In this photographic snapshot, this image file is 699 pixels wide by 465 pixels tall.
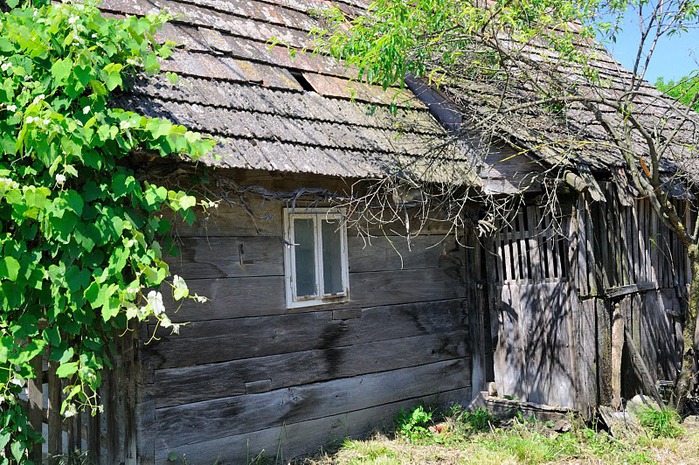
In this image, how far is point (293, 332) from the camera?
5.88m

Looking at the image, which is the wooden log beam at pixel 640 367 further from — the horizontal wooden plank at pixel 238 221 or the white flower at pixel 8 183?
the white flower at pixel 8 183


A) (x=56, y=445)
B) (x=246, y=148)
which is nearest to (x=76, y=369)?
(x=56, y=445)

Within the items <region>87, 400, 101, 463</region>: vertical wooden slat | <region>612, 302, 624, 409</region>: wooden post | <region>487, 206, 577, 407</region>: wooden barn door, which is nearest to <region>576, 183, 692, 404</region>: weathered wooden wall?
<region>612, 302, 624, 409</region>: wooden post

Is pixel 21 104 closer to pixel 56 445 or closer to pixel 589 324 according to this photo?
pixel 56 445

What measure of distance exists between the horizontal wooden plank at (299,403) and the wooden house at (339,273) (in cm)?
2

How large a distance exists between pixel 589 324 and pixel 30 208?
491 cm

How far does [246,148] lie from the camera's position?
517cm

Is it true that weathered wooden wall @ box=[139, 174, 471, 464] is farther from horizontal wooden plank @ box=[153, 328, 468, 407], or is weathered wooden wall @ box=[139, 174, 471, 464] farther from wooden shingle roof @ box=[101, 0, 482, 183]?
wooden shingle roof @ box=[101, 0, 482, 183]

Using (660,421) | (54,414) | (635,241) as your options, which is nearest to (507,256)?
(635,241)

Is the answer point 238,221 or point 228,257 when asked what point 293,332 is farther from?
point 238,221

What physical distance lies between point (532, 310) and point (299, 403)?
8.40 feet

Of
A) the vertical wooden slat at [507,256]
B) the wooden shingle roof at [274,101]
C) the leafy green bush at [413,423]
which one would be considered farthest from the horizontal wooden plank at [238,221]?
the vertical wooden slat at [507,256]

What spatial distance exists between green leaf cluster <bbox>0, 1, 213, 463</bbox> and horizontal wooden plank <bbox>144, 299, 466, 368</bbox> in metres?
0.88

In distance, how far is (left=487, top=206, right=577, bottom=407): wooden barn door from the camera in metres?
6.58
